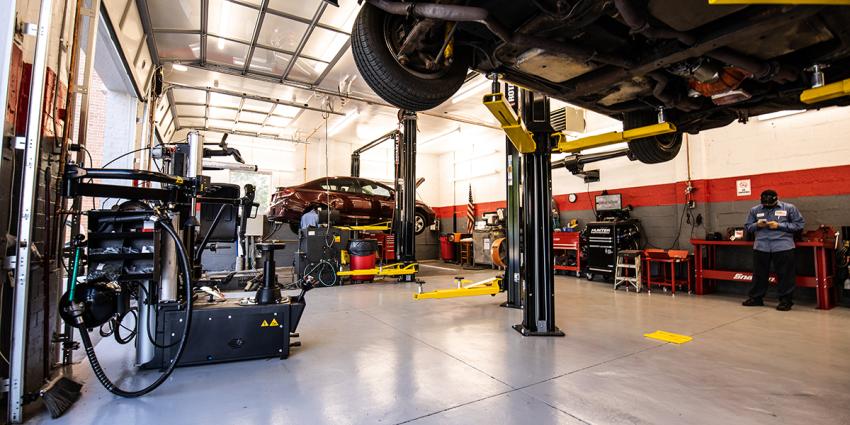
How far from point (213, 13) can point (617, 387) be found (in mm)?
5199

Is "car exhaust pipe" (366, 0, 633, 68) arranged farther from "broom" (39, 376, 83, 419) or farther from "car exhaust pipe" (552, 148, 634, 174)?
"car exhaust pipe" (552, 148, 634, 174)

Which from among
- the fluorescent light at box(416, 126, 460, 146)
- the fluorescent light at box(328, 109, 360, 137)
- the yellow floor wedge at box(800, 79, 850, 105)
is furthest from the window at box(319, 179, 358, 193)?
the yellow floor wedge at box(800, 79, 850, 105)

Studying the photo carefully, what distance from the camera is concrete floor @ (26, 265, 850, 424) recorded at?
1611mm

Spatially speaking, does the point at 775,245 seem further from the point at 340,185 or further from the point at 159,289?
the point at 340,185

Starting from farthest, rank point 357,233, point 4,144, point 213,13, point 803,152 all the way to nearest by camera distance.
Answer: point 357,233, point 803,152, point 213,13, point 4,144

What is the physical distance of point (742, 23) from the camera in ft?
5.33

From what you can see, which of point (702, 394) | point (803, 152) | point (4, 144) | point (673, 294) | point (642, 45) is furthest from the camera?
point (673, 294)

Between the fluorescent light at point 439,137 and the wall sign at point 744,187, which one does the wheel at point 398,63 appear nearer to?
the wall sign at point 744,187

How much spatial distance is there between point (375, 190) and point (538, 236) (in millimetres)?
5147

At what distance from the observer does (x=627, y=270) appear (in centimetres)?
582

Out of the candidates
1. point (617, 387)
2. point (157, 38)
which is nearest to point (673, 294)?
point (617, 387)

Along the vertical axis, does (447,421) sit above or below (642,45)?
below

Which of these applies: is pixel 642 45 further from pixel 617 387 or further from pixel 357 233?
pixel 357 233

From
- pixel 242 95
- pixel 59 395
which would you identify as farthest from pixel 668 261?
pixel 242 95
